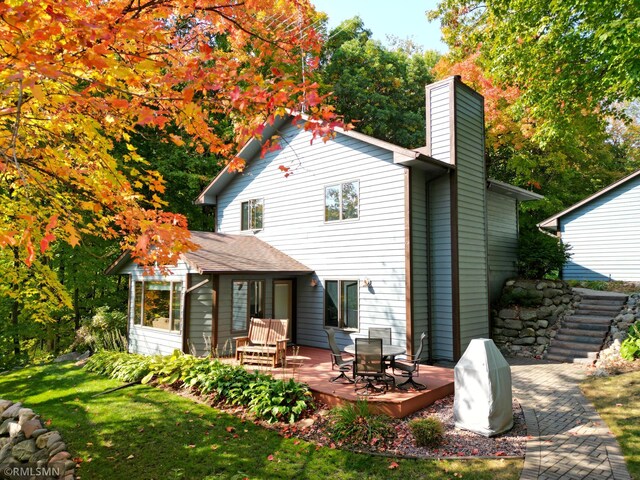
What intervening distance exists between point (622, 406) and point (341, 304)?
23.6 ft

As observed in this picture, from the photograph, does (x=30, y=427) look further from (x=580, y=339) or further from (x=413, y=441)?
(x=580, y=339)

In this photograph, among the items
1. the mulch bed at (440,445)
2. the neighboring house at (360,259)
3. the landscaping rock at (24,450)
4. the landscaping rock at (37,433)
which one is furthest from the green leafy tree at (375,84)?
the landscaping rock at (24,450)

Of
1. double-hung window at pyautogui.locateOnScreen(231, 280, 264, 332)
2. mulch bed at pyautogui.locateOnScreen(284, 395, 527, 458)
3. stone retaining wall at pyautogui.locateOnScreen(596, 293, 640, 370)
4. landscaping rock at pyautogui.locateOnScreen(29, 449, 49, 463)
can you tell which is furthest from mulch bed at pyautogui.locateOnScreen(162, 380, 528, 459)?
double-hung window at pyautogui.locateOnScreen(231, 280, 264, 332)

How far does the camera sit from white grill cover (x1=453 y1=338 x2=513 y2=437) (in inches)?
271

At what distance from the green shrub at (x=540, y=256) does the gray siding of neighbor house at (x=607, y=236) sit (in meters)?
4.85

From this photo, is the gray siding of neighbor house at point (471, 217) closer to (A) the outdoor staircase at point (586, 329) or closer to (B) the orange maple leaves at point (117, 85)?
(A) the outdoor staircase at point (586, 329)

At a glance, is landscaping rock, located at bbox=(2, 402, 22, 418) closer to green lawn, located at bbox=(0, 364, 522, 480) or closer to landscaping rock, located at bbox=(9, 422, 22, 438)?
green lawn, located at bbox=(0, 364, 522, 480)

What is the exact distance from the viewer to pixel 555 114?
42.8ft

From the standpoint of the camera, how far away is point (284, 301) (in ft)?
46.6

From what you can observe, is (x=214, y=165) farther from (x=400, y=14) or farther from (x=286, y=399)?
(x=286, y=399)

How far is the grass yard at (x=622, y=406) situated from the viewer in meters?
6.10

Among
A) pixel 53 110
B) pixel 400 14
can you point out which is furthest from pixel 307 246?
pixel 53 110

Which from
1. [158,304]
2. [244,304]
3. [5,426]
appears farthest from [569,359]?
[5,426]

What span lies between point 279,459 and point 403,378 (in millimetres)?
4066
